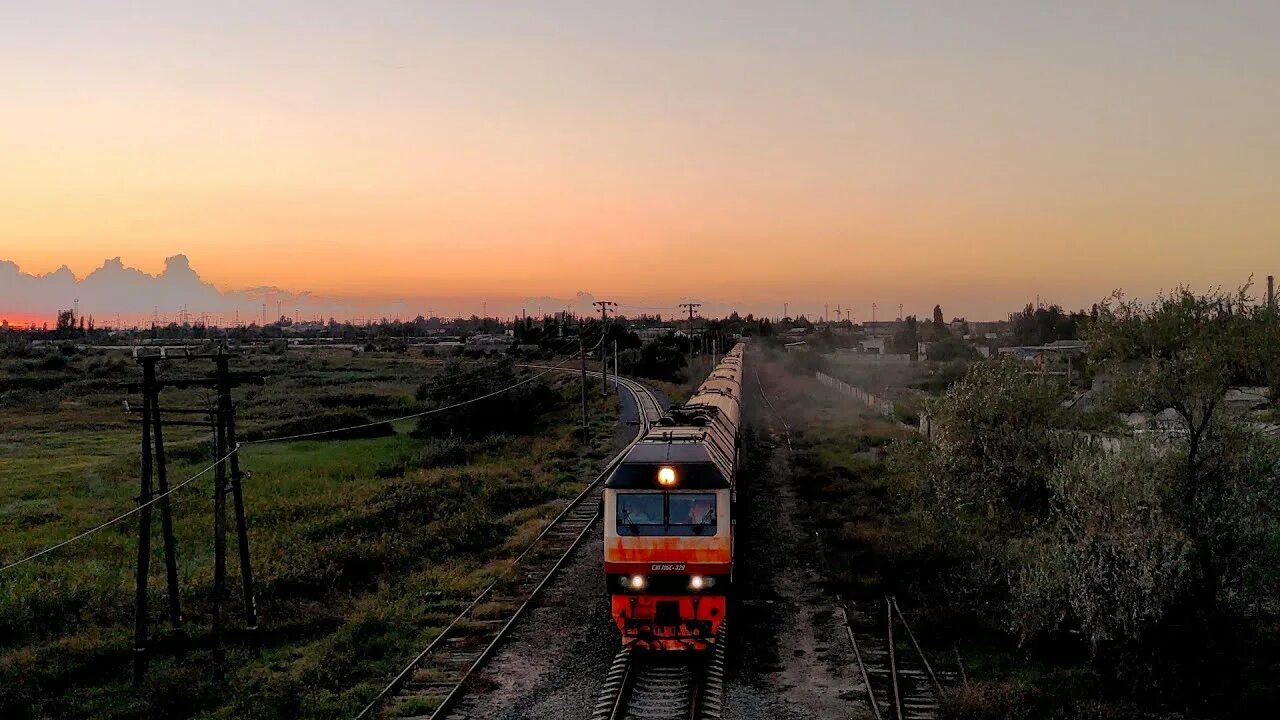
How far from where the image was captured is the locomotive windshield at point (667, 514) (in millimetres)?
15562

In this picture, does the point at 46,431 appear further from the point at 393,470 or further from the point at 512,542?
the point at 512,542

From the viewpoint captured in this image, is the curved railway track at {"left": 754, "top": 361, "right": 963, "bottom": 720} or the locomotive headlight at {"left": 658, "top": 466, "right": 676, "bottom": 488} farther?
the locomotive headlight at {"left": 658, "top": 466, "right": 676, "bottom": 488}

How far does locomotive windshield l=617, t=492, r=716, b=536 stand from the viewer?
1556 centimetres

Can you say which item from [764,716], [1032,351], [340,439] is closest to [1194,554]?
[764,716]

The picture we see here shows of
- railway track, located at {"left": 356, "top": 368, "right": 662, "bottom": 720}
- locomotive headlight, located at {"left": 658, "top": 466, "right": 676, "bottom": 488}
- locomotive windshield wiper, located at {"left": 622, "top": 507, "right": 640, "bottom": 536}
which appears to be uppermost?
locomotive headlight, located at {"left": 658, "top": 466, "right": 676, "bottom": 488}

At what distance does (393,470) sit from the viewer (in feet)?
133

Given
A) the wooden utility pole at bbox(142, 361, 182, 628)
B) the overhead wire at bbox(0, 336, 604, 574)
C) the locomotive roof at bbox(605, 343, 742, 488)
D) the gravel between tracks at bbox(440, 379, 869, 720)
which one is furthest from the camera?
the overhead wire at bbox(0, 336, 604, 574)

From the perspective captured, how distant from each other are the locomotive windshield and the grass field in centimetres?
523

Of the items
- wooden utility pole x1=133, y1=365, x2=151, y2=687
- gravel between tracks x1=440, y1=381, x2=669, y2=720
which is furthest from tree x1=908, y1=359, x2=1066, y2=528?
wooden utility pole x1=133, y1=365, x2=151, y2=687

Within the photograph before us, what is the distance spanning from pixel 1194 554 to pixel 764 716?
8.70 m

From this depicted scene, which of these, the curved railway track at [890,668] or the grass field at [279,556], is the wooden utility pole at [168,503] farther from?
the curved railway track at [890,668]

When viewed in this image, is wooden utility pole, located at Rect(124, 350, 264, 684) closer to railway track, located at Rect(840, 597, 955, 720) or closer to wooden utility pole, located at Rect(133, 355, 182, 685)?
wooden utility pole, located at Rect(133, 355, 182, 685)

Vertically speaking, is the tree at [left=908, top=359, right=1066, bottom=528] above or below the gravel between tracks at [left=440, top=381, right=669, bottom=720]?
above

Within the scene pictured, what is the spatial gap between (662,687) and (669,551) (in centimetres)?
221
